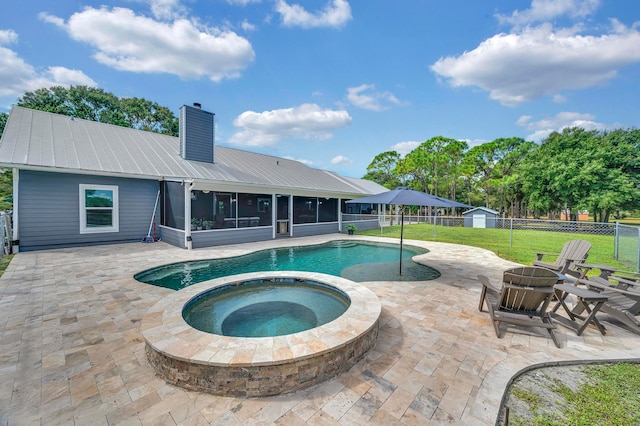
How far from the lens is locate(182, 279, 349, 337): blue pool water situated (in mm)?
3826

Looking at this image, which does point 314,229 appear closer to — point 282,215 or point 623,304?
point 282,215

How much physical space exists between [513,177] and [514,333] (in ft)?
97.4

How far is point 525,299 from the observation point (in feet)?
11.5

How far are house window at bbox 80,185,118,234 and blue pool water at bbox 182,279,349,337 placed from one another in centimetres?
831

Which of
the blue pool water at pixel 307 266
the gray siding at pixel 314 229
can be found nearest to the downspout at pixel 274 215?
the gray siding at pixel 314 229

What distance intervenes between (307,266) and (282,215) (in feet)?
20.8

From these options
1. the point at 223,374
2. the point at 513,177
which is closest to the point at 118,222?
the point at 223,374

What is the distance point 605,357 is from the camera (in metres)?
3.04

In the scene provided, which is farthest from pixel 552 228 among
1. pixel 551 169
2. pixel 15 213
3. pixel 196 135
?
pixel 15 213

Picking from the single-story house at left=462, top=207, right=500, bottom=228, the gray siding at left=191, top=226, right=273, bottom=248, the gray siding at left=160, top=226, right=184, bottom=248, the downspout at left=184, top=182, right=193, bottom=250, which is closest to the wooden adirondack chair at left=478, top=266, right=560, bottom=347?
the downspout at left=184, top=182, right=193, bottom=250

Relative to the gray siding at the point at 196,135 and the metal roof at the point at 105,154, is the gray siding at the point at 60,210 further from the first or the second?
the gray siding at the point at 196,135

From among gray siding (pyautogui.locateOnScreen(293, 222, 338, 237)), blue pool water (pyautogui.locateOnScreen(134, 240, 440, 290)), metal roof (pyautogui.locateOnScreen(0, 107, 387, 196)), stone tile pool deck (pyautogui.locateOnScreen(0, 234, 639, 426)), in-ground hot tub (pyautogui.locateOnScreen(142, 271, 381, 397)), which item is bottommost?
blue pool water (pyautogui.locateOnScreen(134, 240, 440, 290))

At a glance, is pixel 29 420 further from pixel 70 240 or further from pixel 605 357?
pixel 70 240

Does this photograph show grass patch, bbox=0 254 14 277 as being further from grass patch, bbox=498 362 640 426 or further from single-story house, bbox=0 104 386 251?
grass patch, bbox=498 362 640 426
